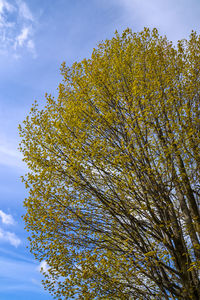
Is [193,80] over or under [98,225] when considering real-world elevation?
over

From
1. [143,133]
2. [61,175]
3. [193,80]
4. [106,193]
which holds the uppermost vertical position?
[193,80]

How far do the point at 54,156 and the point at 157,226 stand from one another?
11.7 ft

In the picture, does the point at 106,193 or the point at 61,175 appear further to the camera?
the point at 61,175

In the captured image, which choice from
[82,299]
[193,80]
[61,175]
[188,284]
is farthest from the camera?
[193,80]

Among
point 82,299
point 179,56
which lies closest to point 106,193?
point 82,299

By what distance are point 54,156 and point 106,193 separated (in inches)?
79.0

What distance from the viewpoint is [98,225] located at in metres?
6.69

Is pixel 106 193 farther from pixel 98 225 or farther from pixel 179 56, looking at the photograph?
pixel 179 56

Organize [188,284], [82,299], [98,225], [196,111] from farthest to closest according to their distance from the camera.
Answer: [196,111] < [98,225] < [82,299] < [188,284]

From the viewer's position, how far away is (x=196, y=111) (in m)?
7.70

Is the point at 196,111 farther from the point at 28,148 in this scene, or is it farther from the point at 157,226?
the point at 28,148

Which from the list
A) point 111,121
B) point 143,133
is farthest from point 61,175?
point 143,133

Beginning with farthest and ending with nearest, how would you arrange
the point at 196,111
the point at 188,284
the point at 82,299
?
the point at 196,111
the point at 82,299
the point at 188,284

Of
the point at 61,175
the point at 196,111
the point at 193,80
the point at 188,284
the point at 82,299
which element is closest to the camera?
the point at 188,284
